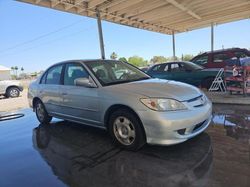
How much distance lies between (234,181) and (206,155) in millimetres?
734

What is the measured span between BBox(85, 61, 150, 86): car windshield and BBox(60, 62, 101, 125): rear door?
20cm

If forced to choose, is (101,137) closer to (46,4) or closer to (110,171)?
(110,171)

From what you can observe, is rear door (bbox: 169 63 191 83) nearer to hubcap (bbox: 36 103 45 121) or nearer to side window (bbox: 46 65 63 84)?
side window (bbox: 46 65 63 84)

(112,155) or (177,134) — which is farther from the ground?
(177,134)

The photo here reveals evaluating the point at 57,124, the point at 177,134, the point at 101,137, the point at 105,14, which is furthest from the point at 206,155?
the point at 105,14

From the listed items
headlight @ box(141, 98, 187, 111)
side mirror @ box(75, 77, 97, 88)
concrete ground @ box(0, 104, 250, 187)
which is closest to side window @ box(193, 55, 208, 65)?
concrete ground @ box(0, 104, 250, 187)

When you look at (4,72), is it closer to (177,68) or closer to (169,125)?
(177,68)

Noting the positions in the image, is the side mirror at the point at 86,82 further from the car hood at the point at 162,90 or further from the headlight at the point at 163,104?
the headlight at the point at 163,104

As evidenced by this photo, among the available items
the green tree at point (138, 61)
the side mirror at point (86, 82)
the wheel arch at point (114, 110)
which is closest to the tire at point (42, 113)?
the side mirror at point (86, 82)

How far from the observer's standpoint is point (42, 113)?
5.78 meters

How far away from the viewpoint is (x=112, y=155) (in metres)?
3.55

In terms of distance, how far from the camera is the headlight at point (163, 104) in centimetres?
325

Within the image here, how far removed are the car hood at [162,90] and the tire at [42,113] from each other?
2627mm

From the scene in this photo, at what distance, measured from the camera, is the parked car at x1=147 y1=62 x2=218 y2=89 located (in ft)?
27.4
